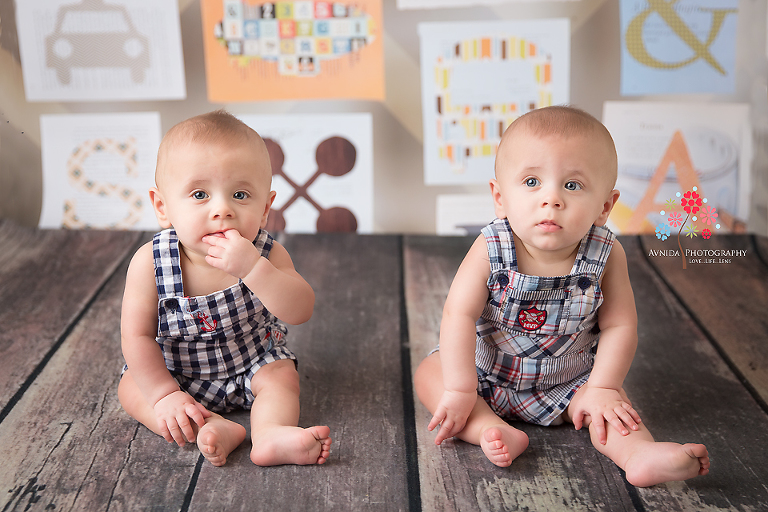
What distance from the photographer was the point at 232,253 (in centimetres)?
83

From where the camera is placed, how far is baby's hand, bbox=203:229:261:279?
2.73 ft

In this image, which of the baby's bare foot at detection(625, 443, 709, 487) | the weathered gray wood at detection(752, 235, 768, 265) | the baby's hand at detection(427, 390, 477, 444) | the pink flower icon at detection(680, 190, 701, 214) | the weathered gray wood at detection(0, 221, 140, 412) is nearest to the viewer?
the baby's bare foot at detection(625, 443, 709, 487)

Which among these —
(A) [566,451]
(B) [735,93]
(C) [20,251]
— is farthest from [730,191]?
(C) [20,251]

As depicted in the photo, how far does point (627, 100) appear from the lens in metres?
1.61

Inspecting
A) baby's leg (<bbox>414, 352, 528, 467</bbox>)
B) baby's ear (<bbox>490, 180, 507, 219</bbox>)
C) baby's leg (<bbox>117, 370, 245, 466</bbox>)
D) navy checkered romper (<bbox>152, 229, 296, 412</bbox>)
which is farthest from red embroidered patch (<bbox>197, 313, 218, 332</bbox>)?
baby's ear (<bbox>490, 180, 507, 219</bbox>)

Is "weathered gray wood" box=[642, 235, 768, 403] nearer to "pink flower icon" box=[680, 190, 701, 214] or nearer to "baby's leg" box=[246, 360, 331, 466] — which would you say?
"pink flower icon" box=[680, 190, 701, 214]

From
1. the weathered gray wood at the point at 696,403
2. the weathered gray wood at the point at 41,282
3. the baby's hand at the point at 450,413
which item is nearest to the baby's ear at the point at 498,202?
the baby's hand at the point at 450,413

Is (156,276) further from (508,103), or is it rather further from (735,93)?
(735,93)

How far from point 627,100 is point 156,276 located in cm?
121

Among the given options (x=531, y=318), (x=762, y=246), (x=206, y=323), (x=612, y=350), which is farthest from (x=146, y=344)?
(x=762, y=246)

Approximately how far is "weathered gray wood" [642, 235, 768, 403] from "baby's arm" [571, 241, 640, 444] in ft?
0.87

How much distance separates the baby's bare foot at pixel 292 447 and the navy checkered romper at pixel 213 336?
0.14 meters

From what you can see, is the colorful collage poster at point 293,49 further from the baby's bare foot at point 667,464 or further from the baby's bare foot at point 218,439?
the baby's bare foot at point 667,464

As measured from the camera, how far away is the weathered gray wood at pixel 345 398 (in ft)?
2.54
